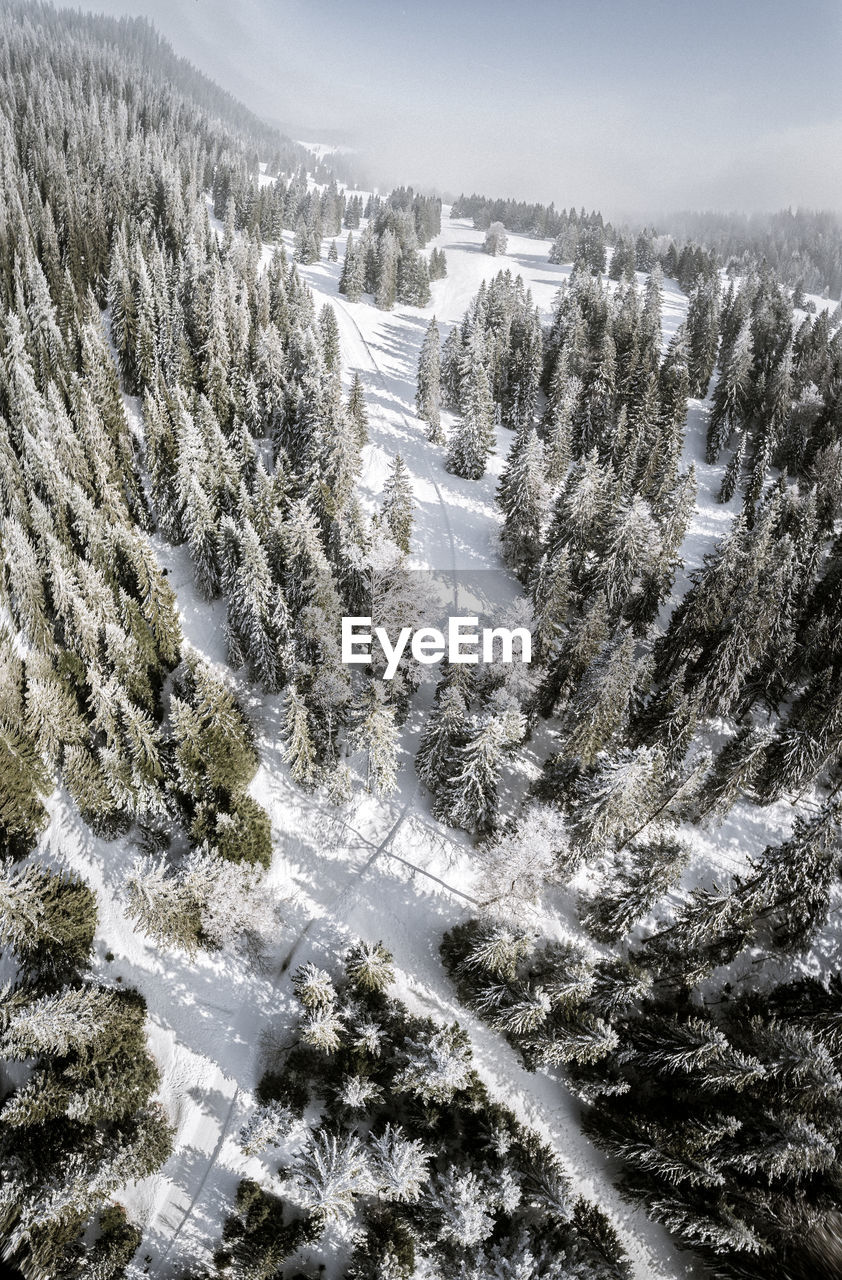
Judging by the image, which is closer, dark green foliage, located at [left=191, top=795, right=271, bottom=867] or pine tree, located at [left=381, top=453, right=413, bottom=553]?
dark green foliage, located at [left=191, top=795, right=271, bottom=867]

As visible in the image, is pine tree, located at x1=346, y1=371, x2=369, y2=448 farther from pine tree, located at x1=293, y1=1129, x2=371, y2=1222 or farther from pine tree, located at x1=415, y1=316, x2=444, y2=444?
pine tree, located at x1=293, y1=1129, x2=371, y2=1222

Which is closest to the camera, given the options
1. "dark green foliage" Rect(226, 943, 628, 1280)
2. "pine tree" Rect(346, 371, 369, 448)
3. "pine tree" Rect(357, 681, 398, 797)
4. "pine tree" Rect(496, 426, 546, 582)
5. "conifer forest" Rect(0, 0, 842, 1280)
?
"dark green foliage" Rect(226, 943, 628, 1280)

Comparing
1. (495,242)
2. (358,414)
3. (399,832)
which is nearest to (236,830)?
(399,832)

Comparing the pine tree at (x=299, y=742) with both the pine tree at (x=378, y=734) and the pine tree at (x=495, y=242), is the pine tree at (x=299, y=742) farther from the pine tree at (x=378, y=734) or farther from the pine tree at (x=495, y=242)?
the pine tree at (x=495, y=242)

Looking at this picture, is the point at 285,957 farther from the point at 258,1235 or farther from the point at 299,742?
the point at 299,742

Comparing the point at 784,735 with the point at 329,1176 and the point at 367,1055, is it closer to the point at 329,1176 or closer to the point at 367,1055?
the point at 367,1055

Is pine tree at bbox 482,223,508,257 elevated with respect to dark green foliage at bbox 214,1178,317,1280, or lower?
elevated

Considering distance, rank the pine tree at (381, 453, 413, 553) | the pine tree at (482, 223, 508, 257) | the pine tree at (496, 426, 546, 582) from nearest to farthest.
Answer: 1. the pine tree at (381, 453, 413, 553)
2. the pine tree at (496, 426, 546, 582)
3. the pine tree at (482, 223, 508, 257)

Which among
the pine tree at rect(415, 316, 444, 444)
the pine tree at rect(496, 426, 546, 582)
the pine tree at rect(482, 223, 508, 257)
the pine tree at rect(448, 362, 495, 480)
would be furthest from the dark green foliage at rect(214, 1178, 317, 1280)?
the pine tree at rect(482, 223, 508, 257)
